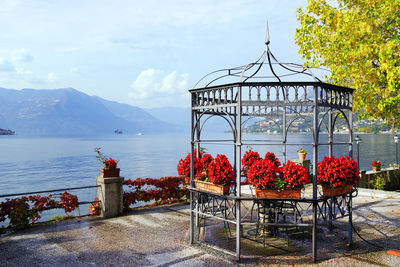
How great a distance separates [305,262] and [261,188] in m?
1.74

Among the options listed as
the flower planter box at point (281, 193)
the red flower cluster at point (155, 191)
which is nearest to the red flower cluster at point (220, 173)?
the flower planter box at point (281, 193)

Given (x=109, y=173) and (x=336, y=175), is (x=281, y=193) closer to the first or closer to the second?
(x=336, y=175)

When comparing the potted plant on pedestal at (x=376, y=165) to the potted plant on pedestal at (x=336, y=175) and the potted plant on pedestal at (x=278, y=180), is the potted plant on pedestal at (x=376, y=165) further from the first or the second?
the potted plant on pedestal at (x=278, y=180)

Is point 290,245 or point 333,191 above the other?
point 333,191

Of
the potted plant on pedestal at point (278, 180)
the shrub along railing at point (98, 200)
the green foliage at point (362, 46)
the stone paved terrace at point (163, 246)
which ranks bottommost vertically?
the stone paved terrace at point (163, 246)

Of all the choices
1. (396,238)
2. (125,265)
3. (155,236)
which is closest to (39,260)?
(125,265)

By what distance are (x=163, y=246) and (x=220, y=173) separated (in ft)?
7.37

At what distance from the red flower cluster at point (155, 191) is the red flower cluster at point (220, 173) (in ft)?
16.1

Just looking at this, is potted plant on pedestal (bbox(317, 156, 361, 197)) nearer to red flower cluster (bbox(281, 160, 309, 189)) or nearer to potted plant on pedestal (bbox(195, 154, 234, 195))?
red flower cluster (bbox(281, 160, 309, 189))

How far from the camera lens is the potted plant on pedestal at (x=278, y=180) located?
6.84 m

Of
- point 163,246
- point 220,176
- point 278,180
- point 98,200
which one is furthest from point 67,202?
point 278,180

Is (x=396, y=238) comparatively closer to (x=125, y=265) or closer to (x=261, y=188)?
(x=261, y=188)

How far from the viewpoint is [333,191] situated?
288 inches

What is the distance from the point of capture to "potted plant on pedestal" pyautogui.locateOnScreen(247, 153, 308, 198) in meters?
6.84
